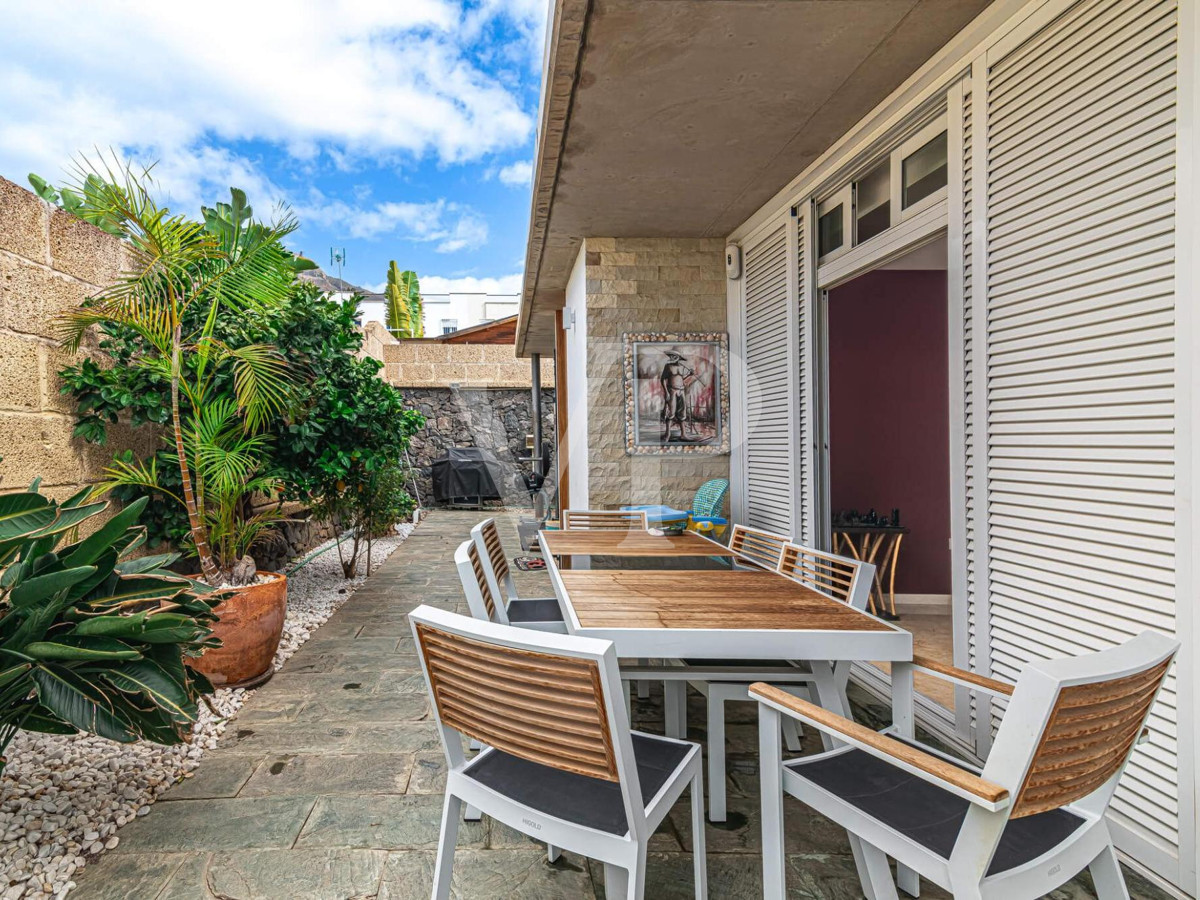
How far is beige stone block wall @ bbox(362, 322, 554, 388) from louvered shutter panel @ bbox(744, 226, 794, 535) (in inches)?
330

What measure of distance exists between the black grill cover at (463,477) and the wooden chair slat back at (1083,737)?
A: 1078 cm

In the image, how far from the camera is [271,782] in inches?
88.9

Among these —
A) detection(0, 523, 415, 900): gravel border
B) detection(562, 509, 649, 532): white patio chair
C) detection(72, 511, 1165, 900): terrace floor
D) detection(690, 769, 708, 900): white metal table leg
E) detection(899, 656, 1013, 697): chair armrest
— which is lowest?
detection(72, 511, 1165, 900): terrace floor

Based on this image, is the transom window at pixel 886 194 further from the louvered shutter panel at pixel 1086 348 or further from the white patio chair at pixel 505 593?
the white patio chair at pixel 505 593

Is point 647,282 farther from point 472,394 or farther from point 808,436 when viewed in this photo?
point 472,394

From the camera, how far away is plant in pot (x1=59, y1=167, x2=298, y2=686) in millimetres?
3037

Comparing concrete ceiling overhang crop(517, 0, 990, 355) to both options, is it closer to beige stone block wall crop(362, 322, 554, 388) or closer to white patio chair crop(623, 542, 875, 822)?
white patio chair crop(623, 542, 875, 822)

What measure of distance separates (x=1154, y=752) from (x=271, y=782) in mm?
2719

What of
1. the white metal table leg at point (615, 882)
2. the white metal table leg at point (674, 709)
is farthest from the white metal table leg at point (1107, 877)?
the white metal table leg at point (674, 709)

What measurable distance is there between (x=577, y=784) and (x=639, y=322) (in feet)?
12.0

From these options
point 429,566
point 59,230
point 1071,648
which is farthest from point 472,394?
point 1071,648

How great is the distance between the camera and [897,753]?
1.17 m

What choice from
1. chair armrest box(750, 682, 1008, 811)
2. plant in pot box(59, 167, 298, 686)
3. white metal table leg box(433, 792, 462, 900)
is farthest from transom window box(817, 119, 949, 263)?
plant in pot box(59, 167, 298, 686)

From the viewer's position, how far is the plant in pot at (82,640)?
69.4 inches
